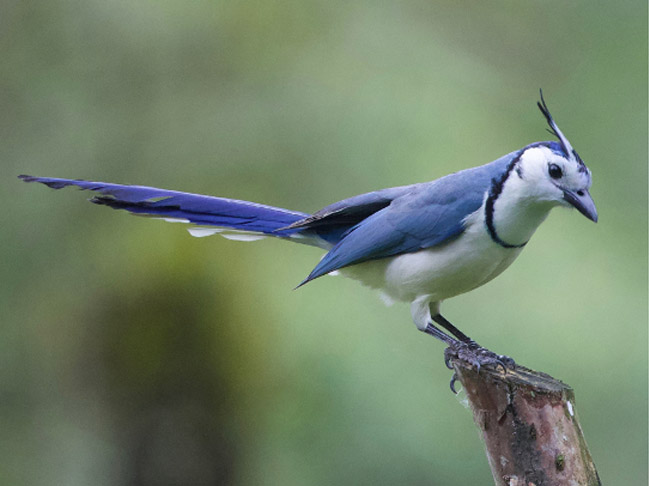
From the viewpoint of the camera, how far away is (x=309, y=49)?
421 cm

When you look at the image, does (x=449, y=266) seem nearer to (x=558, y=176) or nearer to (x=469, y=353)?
(x=469, y=353)

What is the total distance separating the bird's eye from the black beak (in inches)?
1.6

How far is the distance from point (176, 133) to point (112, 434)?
54.0 inches

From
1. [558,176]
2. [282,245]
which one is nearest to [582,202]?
[558,176]

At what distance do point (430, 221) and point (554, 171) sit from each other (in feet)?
1.15

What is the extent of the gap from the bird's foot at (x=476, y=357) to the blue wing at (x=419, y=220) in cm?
28

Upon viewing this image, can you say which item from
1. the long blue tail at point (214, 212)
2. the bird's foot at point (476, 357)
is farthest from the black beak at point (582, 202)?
the long blue tail at point (214, 212)

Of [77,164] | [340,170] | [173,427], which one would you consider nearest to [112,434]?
[173,427]

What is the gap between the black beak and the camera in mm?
2098

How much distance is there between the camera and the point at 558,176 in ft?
7.07

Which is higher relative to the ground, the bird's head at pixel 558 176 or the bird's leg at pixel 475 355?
the bird's head at pixel 558 176

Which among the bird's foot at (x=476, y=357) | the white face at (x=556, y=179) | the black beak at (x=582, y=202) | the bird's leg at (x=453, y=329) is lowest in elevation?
the bird's foot at (x=476, y=357)

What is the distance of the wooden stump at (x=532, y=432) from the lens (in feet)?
6.27

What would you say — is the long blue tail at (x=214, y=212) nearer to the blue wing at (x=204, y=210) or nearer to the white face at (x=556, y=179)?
the blue wing at (x=204, y=210)
